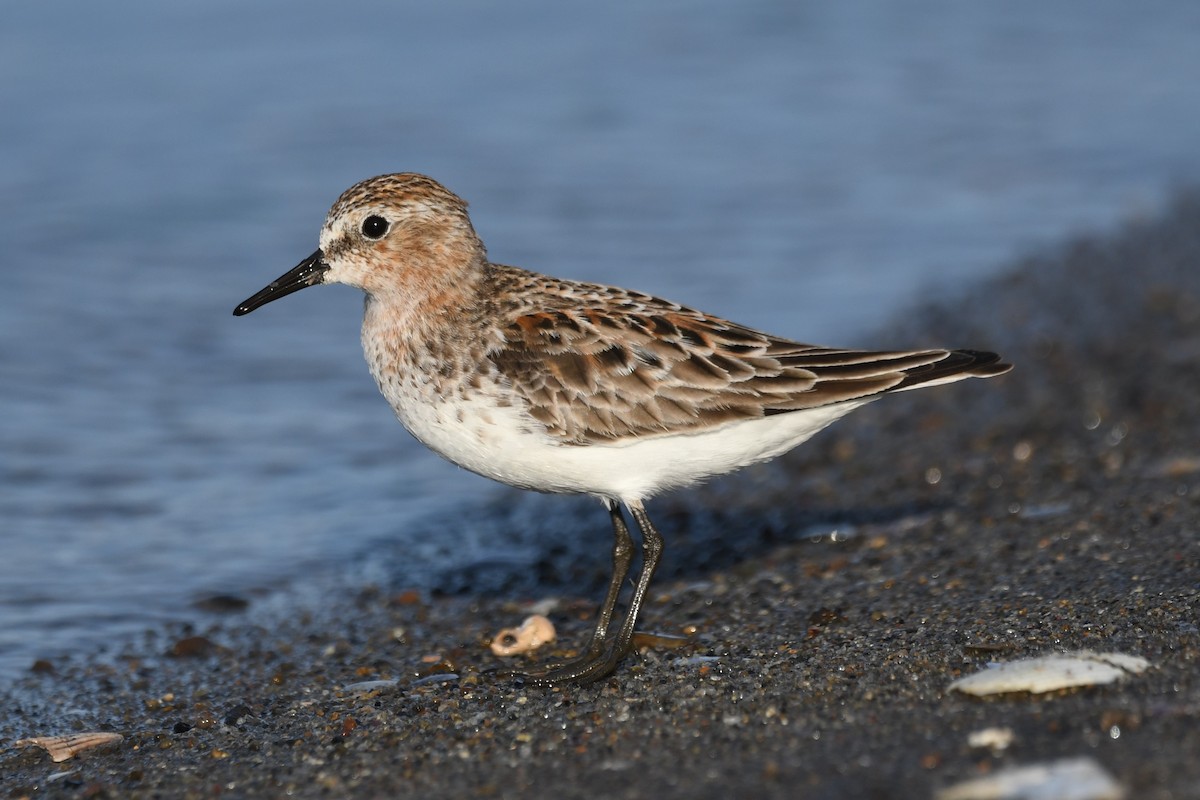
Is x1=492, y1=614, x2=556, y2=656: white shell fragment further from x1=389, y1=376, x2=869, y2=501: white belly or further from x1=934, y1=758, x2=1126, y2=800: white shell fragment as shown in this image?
x1=934, y1=758, x2=1126, y2=800: white shell fragment

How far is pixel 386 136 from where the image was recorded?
14109mm

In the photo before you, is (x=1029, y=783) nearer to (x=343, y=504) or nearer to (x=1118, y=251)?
(x=343, y=504)

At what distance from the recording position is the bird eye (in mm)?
6293

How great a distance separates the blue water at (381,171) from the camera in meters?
8.81

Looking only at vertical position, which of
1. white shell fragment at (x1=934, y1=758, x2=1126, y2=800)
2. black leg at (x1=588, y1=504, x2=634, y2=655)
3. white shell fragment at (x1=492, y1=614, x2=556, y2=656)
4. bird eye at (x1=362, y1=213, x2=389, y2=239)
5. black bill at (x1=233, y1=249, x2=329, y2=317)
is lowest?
white shell fragment at (x1=492, y1=614, x2=556, y2=656)

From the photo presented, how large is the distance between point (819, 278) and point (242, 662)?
6450 mm

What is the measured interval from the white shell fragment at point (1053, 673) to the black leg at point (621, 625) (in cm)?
151

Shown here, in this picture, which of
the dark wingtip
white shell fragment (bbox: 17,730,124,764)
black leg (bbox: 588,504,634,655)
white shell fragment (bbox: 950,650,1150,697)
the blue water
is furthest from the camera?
the blue water

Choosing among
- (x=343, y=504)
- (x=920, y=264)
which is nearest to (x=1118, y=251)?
(x=920, y=264)

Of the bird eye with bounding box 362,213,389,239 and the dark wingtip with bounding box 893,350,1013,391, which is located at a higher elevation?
the bird eye with bounding box 362,213,389,239

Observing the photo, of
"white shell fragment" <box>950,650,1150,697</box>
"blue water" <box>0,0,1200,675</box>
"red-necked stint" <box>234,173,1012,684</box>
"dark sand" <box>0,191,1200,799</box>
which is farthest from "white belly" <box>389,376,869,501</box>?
"blue water" <box>0,0,1200,675</box>

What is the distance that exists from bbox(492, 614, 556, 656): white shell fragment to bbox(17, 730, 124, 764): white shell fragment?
5.43 feet

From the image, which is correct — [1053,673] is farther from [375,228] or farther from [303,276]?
[303,276]

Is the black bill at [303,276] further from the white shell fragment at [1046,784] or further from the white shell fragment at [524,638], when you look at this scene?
the white shell fragment at [1046,784]
